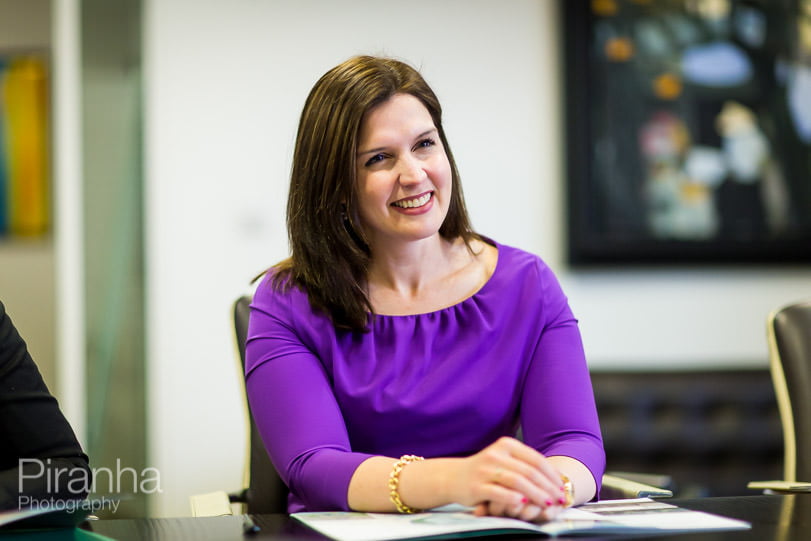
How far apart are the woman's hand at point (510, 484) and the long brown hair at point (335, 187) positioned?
0.45 metres

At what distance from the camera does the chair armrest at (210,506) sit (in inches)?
63.7

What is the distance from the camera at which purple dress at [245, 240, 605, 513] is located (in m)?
1.57

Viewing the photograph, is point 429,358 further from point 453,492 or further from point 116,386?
point 116,386

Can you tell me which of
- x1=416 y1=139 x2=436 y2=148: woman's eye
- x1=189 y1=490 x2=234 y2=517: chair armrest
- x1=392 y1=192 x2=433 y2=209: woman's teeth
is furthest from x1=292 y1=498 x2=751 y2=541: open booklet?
x1=416 y1=139 x2=436 y2=148: woman's eye

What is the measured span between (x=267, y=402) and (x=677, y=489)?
220cm

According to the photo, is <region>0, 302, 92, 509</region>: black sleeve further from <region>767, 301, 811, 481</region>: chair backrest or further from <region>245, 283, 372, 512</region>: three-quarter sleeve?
<region>767, 301, 811, 481</region>: chair backrest

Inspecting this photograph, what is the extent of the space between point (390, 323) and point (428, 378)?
12 centimetres

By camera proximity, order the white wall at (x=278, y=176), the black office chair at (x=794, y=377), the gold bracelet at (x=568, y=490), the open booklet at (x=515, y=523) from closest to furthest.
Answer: the open booklet at (x=515, y=523) → the gold bracelet at (x=568, y=490) → the black office chair at (x=794, y=377) → the white wall at (x=278, y=176)

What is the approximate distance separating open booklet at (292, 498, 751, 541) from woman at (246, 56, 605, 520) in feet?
0.65

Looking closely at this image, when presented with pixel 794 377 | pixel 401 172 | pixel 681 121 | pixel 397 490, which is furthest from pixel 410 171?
pixel 681 121

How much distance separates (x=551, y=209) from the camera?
3549mm

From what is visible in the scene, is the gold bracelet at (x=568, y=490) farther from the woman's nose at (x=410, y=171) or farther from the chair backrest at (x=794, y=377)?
the chair backrest at (x=794, y=377)

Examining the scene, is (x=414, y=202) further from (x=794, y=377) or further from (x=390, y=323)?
(x=794, y=377)

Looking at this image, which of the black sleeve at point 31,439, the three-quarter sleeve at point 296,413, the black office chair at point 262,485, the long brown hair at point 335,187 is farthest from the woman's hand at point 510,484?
the black office chair at point 262,485
